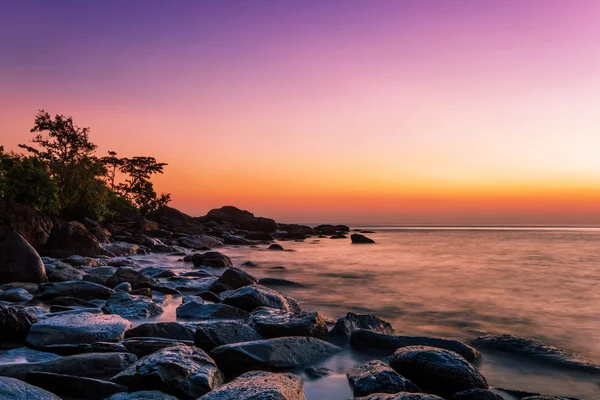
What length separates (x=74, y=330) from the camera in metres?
5.65

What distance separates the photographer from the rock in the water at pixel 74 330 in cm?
547

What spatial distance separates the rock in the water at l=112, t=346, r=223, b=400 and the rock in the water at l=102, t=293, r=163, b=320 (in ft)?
12.1

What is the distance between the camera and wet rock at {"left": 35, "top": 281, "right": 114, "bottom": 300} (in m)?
8.85

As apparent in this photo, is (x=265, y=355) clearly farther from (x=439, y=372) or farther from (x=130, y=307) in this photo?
(x=130, y=307)

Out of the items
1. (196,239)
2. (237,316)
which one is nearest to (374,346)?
(237,316)

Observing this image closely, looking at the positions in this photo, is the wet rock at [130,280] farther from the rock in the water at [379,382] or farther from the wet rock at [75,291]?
the rock in the water at [379,382]

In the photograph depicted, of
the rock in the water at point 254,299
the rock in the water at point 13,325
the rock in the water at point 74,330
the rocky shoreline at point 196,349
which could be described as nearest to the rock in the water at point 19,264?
the rocky shoreline at point 196,349

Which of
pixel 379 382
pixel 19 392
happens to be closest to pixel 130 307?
pixel 19 392

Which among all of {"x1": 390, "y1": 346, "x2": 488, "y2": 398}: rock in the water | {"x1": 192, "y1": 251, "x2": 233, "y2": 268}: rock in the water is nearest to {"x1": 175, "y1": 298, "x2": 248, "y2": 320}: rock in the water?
{"x1": 390, "y1": 346, "x2": 488, "y2": 398}: rock in the water

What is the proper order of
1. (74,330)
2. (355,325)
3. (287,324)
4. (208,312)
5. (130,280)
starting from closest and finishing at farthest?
(74,330)
(287,324)
(355,325)
(208,312)
(130,280)

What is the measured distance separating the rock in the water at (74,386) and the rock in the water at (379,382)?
2.30m

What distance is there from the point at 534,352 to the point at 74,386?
19.6 feet

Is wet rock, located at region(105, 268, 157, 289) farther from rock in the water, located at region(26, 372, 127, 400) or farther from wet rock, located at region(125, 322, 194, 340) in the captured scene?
rock in the water, located at region(26, 372, 127, 400)

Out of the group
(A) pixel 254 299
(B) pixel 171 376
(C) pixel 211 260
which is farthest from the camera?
(C) pixel 211 260
